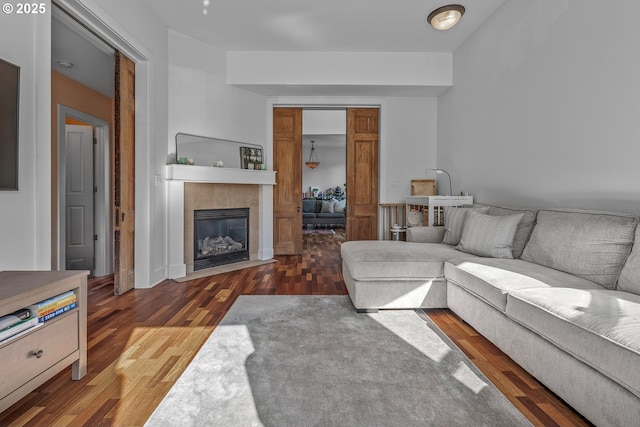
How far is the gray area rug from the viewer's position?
1497 millimetres

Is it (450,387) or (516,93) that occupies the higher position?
(516,93)

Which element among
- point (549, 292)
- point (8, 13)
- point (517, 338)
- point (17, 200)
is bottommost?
point (517, 338)

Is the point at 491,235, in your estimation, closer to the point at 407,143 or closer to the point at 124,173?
the point at 407,143

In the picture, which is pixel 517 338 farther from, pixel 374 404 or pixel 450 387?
pixel 374 404

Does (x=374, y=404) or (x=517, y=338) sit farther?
(x=517, y=338)

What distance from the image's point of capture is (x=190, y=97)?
14.5ft

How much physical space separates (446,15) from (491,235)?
239 cm

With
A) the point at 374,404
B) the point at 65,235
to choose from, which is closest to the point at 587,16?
the point at 374,404

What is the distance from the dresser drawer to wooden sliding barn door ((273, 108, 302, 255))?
4.01m

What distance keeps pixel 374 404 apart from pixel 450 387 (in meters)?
0.43

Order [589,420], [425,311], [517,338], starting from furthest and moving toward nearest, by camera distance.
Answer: [425,311]
[517,338]
[589,420]

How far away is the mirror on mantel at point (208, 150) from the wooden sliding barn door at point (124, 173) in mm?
680

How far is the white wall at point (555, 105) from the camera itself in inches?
90.0

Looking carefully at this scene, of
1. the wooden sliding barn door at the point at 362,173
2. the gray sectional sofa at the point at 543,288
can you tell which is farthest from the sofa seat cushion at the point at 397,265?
the wooden sliding barn door at the point at 362,173
